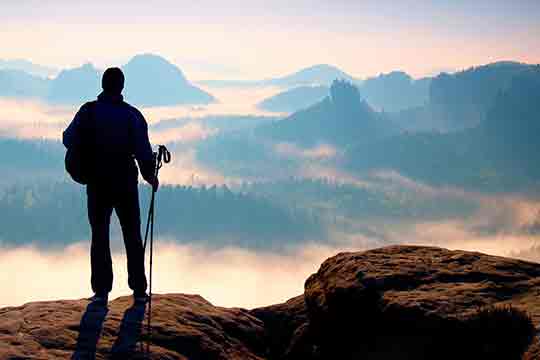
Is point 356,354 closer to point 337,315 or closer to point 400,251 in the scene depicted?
point 337,315

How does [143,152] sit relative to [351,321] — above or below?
above

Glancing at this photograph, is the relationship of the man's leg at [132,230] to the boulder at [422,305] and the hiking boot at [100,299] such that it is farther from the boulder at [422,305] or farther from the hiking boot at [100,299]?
the boulder at [422,305]

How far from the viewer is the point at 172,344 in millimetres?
10422

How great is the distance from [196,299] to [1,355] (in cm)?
572

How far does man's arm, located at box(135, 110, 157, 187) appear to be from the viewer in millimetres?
11328

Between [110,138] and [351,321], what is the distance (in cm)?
635

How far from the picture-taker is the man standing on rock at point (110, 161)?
1119cm

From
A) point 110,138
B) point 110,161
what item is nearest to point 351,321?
point 110,161

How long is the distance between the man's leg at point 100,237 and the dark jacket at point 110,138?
13.6 inches

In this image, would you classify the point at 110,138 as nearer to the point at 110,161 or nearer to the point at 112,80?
the point at 110,161

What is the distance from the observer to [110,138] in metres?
11.2

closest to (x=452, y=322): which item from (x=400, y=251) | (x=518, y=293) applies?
(x=518, y=293)

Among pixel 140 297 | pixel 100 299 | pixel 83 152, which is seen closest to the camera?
pixel 83 152

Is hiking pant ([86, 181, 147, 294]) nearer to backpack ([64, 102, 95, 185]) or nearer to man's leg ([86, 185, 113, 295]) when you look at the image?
man's leg ([86, 185, 113, 295])
